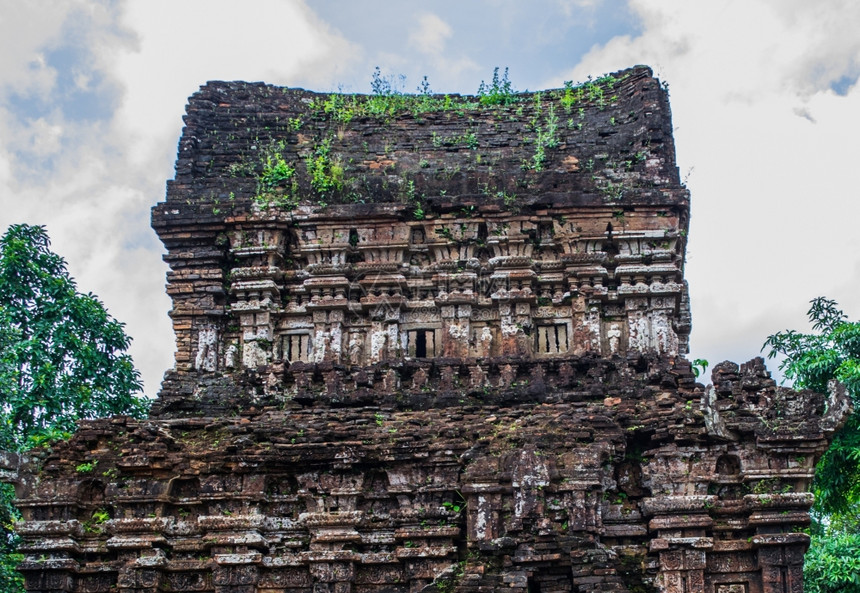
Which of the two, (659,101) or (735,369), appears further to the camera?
(659,101)

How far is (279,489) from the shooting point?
12.4 meters

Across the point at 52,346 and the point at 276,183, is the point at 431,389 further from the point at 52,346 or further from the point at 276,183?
the point at 52,346

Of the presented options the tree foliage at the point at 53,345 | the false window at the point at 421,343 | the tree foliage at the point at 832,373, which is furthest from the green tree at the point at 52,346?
the tree foliage at the point at 832,373

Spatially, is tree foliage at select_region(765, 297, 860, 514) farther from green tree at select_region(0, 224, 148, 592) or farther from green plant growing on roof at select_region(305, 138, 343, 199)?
green tree at select_region(0, 224, 148, 592)

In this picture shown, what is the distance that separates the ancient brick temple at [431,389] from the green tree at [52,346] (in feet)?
17.1

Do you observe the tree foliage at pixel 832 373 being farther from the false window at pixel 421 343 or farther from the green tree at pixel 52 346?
the green tree at pixel 52 346

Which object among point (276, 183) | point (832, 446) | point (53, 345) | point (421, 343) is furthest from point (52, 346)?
point (832, 446)

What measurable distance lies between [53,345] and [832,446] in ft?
45.5

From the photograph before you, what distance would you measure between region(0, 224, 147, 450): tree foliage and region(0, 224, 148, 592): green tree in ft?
0.06

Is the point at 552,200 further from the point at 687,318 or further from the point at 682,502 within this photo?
the point at 682,502

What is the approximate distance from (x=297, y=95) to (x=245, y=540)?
846 cm

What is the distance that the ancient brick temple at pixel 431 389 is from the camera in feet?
38.2

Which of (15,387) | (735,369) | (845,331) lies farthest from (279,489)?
(845,331)

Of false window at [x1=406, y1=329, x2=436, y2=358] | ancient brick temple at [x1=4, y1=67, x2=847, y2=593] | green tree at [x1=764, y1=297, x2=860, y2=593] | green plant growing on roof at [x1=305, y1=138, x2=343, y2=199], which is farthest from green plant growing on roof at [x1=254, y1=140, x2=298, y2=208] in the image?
green tree at [x1=764, y1=297, x2=860, y2=593]
